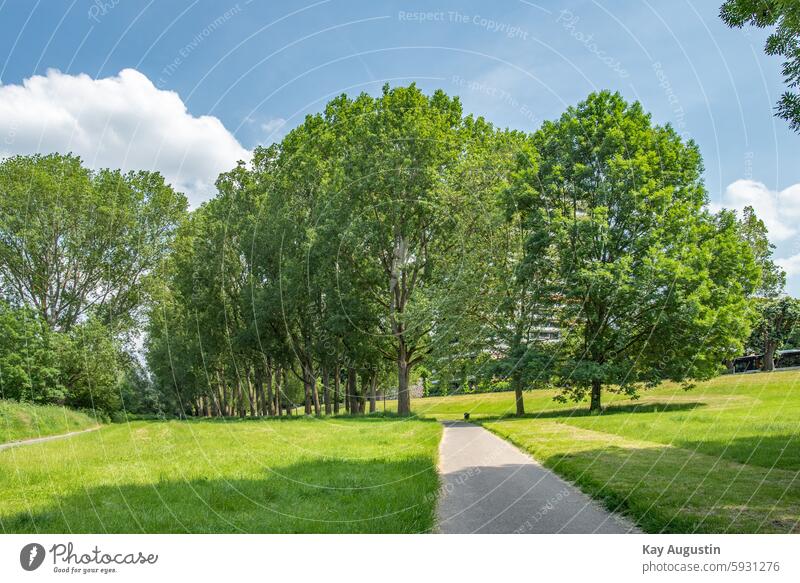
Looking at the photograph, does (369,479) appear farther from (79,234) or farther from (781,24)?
(79,234)

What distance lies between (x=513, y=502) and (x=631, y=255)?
63.2 ft

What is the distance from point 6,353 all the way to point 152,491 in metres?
25.3

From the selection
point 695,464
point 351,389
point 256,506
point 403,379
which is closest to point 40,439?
point 256,506

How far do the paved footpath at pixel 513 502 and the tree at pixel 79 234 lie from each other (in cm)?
2236

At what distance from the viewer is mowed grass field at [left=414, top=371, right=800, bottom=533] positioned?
6.11m

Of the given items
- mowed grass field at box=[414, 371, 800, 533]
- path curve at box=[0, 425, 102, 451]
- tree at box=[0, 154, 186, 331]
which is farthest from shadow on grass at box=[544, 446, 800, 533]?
tree at box=[0, 154, 186, 331]

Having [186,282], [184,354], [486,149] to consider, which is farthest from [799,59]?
[184,354]

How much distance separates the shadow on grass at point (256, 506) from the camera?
6.27 metres

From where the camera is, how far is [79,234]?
2939 cm

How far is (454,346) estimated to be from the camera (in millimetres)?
30766

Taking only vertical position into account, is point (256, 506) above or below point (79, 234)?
below

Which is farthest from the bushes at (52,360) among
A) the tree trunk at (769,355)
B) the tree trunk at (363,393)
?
the tree trunk at (769,355)

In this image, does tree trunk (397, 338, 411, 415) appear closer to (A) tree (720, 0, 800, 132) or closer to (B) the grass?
(B) the grass
